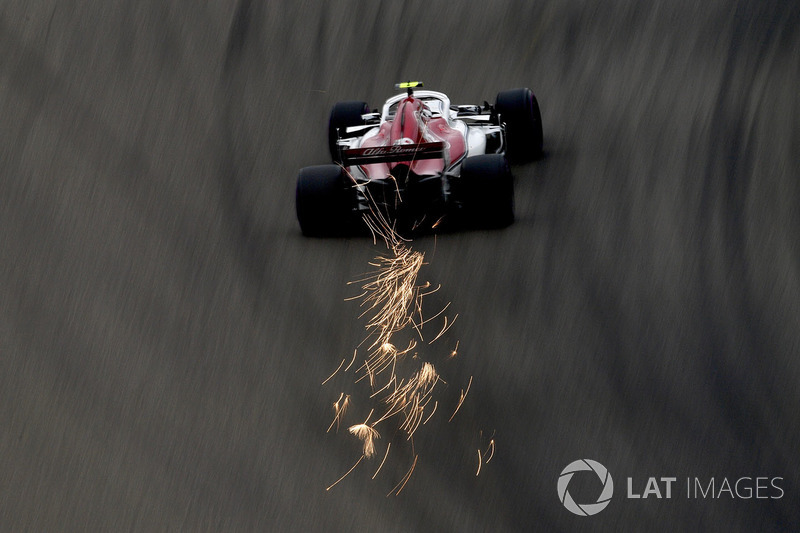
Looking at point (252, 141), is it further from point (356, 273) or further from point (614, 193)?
point (614, 193)

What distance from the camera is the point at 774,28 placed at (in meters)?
14.1

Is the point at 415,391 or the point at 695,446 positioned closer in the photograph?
the point at 695,446

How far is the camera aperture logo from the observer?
20.6 feet

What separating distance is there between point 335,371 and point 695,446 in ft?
9.18

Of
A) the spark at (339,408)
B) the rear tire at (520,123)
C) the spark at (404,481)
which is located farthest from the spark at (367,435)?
the rear tire at (520,123)

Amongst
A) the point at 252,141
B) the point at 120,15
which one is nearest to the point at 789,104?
the point at 252,141

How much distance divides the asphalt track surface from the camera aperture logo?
0.08 m

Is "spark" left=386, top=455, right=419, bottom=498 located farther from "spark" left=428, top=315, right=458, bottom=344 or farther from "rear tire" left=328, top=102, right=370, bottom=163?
"rear tire" left=328, top=102, right=370, bottom=163

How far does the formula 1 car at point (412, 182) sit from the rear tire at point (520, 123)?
0.95 meters

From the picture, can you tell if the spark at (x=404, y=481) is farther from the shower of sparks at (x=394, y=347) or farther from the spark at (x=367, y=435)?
the spark at (x=367, y=435)

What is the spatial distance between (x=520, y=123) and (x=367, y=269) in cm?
309

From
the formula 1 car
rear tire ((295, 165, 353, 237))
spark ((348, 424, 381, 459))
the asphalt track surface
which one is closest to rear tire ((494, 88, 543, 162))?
the asphalt track surface

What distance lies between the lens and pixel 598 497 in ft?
20.9

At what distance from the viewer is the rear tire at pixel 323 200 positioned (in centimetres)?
953
